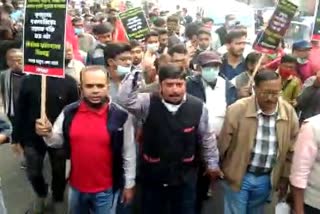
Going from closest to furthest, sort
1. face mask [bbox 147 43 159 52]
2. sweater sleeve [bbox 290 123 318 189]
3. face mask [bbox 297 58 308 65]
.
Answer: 1. sweater sleeve [bbox 290 123 318 189]
2. face mask [bbox 297 58 308 65]
3. face mask [bbox 147 43 159 52]

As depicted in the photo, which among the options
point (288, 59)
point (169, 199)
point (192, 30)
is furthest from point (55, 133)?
point (192, 30)

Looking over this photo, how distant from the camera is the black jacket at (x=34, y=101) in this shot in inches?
177

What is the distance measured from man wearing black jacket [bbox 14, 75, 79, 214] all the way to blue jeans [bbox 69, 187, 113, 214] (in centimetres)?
106

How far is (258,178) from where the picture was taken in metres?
3.70

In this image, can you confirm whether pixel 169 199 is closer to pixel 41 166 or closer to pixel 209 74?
pixel 209 74

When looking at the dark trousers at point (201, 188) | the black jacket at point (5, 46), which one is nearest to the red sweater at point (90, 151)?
the dark trousers at point (201, 188)

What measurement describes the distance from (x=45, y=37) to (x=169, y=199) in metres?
1.52

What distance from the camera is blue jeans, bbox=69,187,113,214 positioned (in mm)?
3586

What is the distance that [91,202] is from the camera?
365 cm

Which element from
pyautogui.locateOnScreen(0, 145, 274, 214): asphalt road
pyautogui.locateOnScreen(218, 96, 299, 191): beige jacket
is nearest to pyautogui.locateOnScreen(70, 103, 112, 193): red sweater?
pyautogui.locateOnScreen(218, 96, 299, 191): beige jacket

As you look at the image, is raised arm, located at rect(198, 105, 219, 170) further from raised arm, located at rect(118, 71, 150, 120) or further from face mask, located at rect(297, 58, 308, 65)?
face mask, located at rect(297, 58, 308, 65)

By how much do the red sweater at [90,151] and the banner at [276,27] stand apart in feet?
8.22

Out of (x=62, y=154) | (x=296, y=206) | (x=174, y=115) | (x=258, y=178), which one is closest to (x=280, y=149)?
(x=258, y=178)

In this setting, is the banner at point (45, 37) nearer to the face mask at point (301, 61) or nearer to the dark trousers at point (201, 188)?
the dark trousers at point (201, 188)
